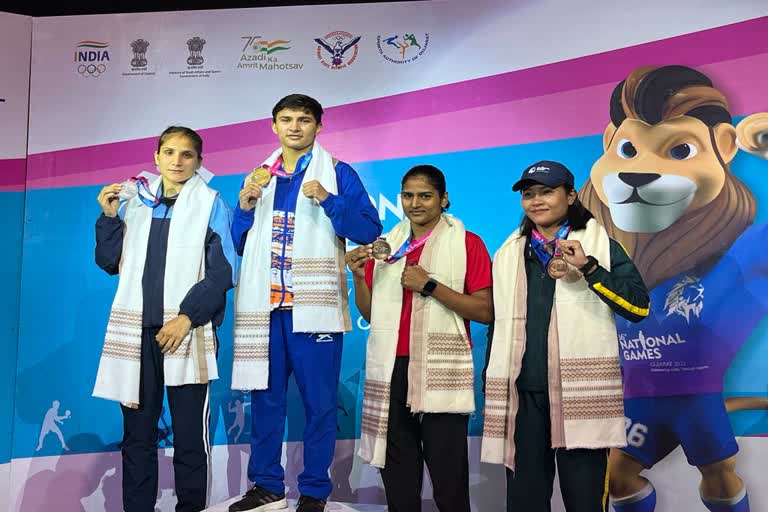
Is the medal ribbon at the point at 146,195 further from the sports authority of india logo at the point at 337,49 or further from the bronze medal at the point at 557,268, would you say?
the bronze medal at the point at 557,268

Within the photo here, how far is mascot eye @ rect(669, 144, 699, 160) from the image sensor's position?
173 inches

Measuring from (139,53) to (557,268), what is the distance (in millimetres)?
3152

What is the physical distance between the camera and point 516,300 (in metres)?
3.35

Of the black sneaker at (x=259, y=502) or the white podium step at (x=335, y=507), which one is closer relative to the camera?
the black sneaker at (x=259, y=502)

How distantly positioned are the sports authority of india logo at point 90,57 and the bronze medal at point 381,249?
248 centimetres

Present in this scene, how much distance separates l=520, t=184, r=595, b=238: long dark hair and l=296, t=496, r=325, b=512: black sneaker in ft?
5.02

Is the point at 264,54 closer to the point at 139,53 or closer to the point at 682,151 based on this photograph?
the point at 139,53

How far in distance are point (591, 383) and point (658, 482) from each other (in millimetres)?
1442

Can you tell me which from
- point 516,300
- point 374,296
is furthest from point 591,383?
point 374,296

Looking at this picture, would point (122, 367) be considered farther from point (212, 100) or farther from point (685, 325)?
point (685, 325)

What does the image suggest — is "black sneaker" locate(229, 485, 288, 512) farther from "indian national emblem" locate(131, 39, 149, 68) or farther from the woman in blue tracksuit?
"indian national emblem" locate(131, 39, 149, 68)

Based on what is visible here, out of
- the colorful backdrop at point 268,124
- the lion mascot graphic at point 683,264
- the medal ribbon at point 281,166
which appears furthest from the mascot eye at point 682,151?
the medal ribbon at point 281,166

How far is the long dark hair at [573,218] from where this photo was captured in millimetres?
3354

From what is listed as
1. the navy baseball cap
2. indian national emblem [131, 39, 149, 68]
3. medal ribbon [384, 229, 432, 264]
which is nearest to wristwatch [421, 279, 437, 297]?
medal ribbon [384, 229, 432, 264]
